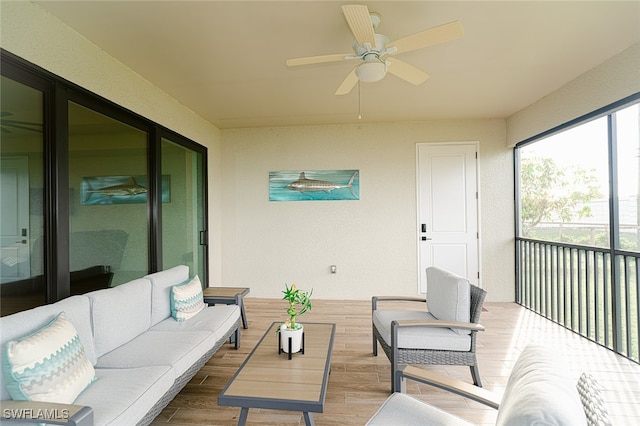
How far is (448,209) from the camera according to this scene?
4824mm

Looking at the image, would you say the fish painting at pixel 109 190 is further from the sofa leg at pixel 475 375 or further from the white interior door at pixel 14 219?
the sofa leg at pixel 475 375

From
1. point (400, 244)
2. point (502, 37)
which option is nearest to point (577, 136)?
point (502, 37)

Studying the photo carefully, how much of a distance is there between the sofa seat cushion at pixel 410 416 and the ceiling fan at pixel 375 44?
6.62 feet

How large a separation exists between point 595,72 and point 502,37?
4.43 feet

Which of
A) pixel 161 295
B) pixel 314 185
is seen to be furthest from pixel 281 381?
pixel 314 185

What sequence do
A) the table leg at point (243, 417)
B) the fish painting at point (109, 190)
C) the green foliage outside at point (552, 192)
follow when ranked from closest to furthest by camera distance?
the table leg at point (243, 417) → the fish painting at point (109, 190) → the green foliage outside at point (552, 192)

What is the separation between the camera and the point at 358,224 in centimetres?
496

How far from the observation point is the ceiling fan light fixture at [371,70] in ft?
7.23

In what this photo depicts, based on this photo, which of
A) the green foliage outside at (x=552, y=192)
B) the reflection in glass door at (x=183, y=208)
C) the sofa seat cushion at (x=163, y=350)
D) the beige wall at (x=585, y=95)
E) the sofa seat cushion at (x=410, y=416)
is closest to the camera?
the sofa seat cushion at (x=410, y=416)

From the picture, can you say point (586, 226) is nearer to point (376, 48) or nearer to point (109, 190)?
point (376, 48)

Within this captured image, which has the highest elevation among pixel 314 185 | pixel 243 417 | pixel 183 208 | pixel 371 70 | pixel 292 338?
pixel 371 70

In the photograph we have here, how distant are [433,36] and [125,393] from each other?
2633mm

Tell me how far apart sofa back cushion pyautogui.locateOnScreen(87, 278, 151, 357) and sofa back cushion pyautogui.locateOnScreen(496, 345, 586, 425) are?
2.29 m

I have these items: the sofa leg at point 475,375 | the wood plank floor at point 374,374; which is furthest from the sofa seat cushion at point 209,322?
the sofa leg at point 475,375
